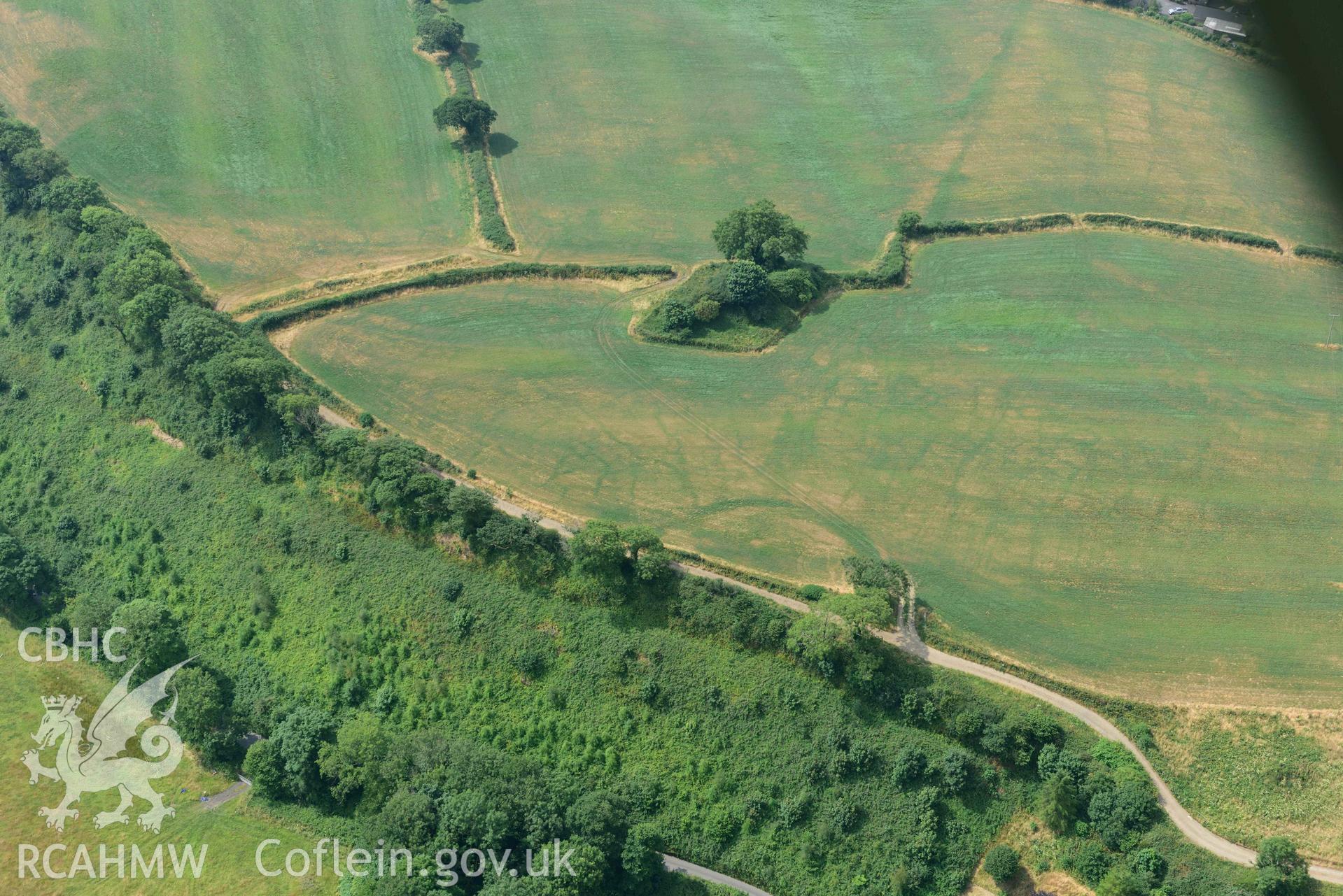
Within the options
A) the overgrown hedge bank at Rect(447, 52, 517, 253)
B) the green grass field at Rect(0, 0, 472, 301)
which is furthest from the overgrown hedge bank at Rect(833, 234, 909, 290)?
the green grass field at Rect(0, 0, 472, 301)

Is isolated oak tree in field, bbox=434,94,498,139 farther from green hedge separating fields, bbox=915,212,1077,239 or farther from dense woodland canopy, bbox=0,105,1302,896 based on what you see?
green hedge separating fields, bbox=915,212,1077,239

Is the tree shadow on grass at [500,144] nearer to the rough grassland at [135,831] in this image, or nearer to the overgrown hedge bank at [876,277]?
the overgrown hedge bank at [876,277]

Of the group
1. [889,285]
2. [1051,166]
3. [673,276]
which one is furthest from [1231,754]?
[1051,166]

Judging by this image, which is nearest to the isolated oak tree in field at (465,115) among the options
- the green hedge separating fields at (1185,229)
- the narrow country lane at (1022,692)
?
the narrow country lane at (1022,692)

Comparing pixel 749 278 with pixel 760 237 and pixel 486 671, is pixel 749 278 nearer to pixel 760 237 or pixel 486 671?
pixel 760 237

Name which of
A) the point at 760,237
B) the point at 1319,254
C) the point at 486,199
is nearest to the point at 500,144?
the point at 486,199

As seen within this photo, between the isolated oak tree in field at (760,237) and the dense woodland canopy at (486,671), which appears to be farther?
the isolated oak tree in field at (760,237)
